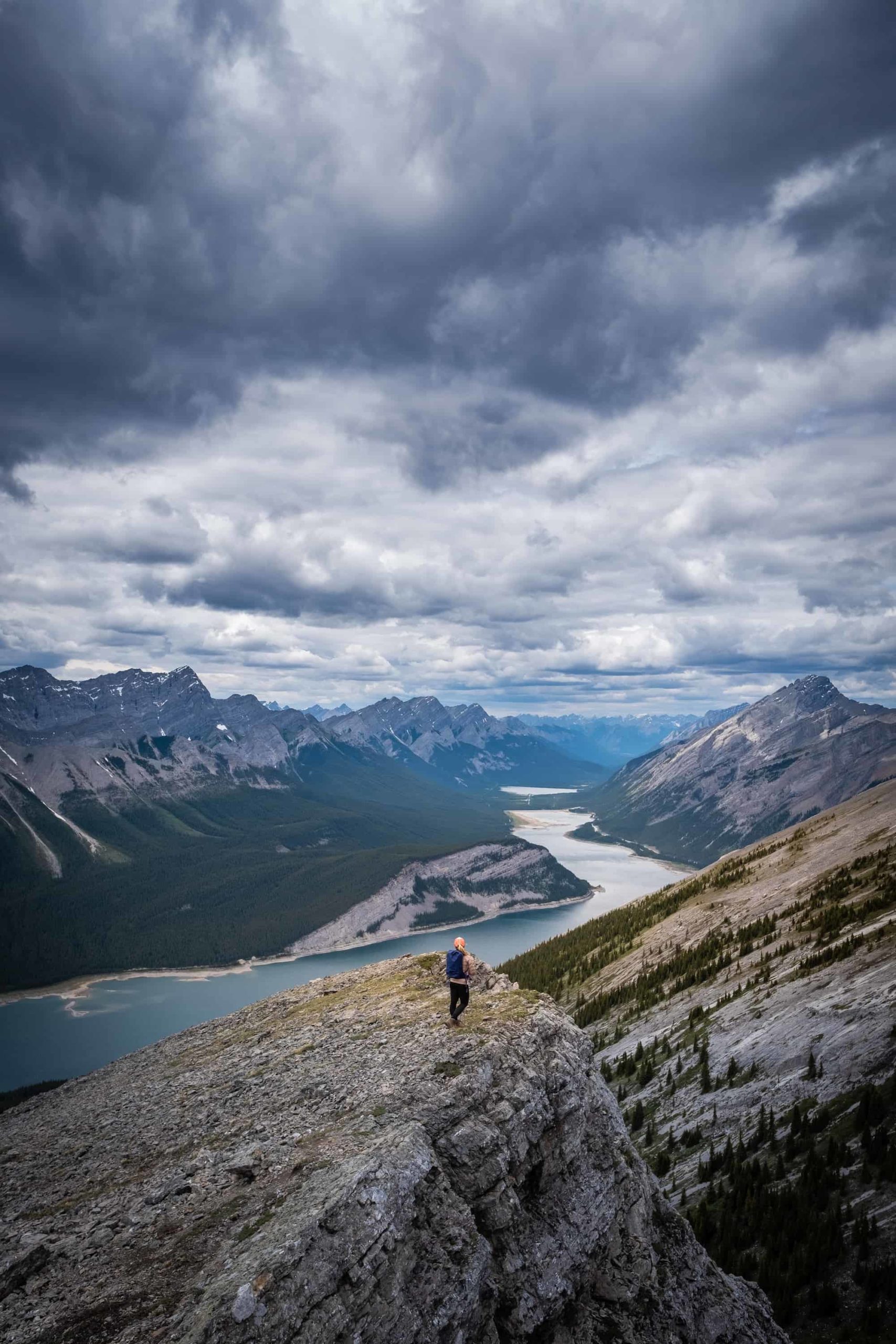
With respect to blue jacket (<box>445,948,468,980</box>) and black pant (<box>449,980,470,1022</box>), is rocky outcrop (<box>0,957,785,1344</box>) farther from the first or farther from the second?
blue jacket (<box>445,948,468,980</box>)

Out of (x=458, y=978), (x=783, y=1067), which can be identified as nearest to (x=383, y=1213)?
(x=458, y=978)

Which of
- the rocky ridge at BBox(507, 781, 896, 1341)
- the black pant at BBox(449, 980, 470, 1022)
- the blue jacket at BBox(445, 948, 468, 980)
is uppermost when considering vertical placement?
the blue jacket at BBox(445, 948, 468, 980)

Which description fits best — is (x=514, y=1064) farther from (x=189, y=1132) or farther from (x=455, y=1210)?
(x=189, y=1132)

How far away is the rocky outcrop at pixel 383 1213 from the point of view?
14.9m

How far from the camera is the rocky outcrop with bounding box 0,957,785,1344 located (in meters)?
14.9

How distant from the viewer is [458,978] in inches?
970

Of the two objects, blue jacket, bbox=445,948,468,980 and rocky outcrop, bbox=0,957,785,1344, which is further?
blue jacket, bbox=445,948,468,980

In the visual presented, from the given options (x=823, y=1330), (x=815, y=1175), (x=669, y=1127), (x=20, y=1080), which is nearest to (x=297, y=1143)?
(x=823, y=1330)

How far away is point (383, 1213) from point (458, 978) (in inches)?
355

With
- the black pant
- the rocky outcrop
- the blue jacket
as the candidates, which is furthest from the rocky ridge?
the blue jacket

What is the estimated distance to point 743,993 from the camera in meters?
49.9

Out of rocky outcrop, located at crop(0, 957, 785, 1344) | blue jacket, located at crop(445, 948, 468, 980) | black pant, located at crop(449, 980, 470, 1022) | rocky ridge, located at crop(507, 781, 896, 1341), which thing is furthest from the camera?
rocky ridge, located at crop(507, 781, 896, 1341)

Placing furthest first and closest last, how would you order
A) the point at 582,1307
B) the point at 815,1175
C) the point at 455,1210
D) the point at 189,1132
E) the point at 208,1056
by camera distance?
the point at 208,1056 < the point at 815,1175 < the point at 189,1132 < the point at 582,1307 < the point at 455,1210

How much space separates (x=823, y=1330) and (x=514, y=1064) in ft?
50.0
